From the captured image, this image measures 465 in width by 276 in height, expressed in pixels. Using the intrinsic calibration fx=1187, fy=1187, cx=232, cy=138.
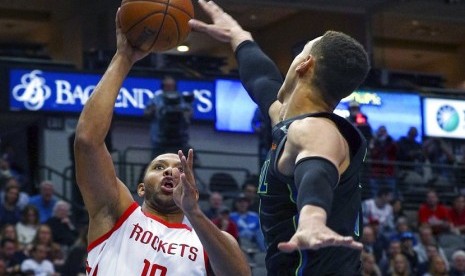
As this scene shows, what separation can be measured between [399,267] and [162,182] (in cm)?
901

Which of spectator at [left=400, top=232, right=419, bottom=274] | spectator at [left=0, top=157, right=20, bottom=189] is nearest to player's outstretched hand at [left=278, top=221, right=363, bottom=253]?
spectator at [left=400, top=232, right=419, bottom=274]

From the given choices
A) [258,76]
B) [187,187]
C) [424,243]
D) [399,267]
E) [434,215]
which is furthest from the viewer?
[434,215]

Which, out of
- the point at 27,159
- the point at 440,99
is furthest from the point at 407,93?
the point at 27,159

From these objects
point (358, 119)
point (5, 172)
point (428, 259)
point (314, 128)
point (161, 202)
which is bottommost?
point (428, 259)

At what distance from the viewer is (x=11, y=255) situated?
12.6 metres

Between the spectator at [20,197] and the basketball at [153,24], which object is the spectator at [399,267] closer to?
the spectator at [20,197]

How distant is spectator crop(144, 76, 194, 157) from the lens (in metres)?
15.2

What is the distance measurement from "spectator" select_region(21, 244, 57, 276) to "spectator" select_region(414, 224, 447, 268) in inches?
205

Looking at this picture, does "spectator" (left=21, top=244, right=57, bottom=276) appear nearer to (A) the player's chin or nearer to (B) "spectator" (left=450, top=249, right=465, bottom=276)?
(B) "spectator" (left=450, top=249, right=465, bottom=276)

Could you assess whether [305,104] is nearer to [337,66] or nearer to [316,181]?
[337,66]

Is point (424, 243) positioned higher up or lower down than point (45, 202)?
lower down

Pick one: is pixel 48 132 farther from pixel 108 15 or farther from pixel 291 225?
pixel 291 225

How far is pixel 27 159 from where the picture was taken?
20656 millimetres

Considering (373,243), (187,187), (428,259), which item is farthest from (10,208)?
(187,187)
